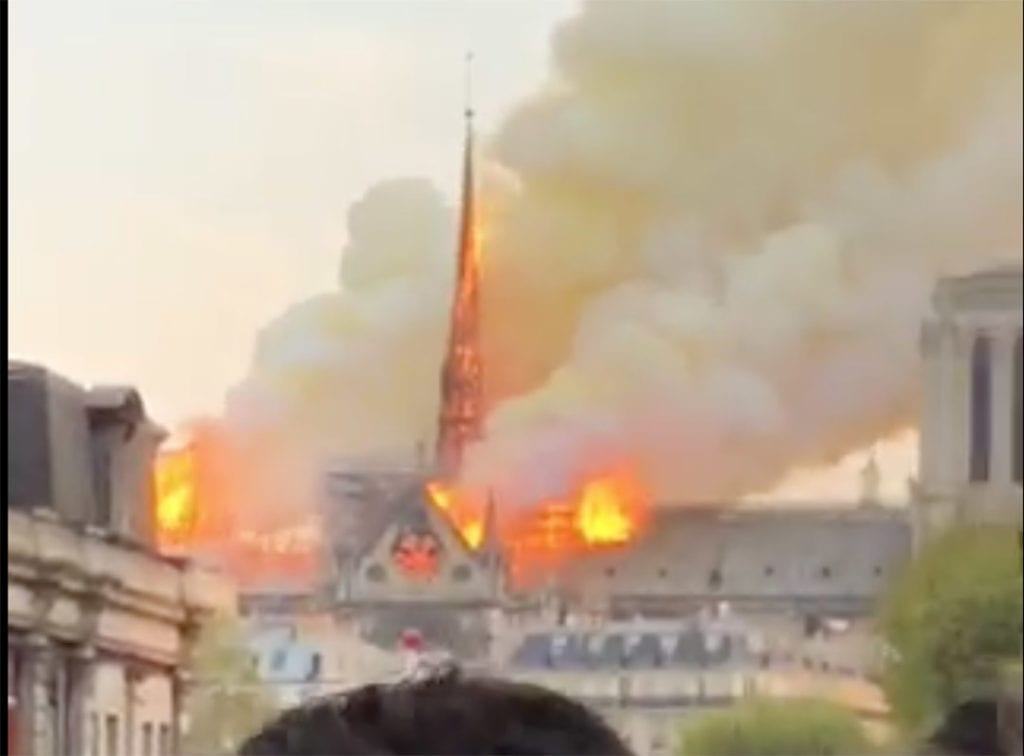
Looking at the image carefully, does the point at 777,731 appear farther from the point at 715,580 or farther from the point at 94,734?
the point at 94,734

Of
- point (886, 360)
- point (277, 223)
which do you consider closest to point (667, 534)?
point (886, 360)

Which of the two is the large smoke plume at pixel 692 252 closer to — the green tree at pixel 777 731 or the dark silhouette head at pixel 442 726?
the green tree at pixel 777 731

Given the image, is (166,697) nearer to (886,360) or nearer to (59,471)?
(59,471)

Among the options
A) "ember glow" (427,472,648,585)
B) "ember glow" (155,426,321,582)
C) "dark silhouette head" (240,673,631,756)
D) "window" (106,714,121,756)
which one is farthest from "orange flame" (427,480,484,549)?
"dark silhouette head" (240,673,631,756)

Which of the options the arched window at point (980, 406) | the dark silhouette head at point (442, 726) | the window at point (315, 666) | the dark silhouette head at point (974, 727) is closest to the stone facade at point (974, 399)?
the arched window at point (980, 406)

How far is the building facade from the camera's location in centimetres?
188

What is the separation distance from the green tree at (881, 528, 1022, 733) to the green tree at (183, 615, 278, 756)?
48 cm

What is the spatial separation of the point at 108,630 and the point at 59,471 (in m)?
0.13

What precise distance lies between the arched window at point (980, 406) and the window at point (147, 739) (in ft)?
2.20

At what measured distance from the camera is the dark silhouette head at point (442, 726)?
62 centimetres

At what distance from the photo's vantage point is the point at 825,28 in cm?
188

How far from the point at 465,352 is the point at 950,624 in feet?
1.39

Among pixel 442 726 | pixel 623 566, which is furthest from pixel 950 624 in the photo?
pixel 442 726

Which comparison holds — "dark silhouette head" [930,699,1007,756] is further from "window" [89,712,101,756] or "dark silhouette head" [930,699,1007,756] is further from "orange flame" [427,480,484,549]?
"window" [89,712,101,756]
